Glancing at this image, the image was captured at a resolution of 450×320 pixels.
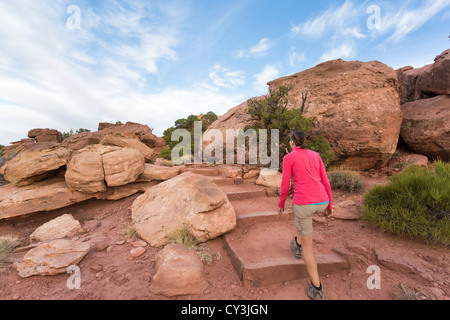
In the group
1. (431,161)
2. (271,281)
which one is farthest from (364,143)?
(271,281)

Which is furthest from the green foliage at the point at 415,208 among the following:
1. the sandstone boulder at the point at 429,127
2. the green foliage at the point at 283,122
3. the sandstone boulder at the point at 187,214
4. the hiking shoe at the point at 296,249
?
the sandstone boulder at the point at 429,127

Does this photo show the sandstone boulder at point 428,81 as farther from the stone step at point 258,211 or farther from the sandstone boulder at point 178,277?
the sandstone boulder at point 178,277

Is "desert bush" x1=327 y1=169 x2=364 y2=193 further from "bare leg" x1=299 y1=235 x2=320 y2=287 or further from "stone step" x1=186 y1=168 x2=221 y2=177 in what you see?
"bare leg" x1=299 y1=235 x2=320 y2=287

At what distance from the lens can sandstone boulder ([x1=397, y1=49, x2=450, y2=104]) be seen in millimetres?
7668

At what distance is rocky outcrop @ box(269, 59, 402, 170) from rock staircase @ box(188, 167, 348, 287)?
4.05 m

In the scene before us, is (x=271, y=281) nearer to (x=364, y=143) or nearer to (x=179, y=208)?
(x=179, y=208)

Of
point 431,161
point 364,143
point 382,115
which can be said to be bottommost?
point 431,161

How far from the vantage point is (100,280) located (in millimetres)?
2672

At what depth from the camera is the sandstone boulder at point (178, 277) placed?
2.42 meters

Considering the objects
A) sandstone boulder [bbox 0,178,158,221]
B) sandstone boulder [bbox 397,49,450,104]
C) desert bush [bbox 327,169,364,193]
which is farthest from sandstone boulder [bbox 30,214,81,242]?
sandstone boulder [bbox 397,49,450,104]

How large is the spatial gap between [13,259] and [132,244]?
6.38 ft

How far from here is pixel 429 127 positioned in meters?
7.23

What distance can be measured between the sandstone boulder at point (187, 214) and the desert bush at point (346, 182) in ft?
12.0

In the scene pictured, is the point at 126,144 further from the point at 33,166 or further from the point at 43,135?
the point at 43,135
